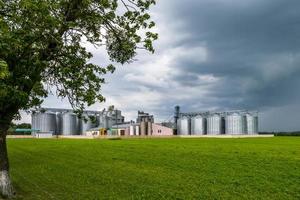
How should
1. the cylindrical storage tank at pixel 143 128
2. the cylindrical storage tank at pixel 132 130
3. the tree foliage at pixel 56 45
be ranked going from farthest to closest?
the cylindrical storage tank at pixel 132 130 < the cylindrical storage tank at pixel 143 128 < the tree foliage at pixel 56 45

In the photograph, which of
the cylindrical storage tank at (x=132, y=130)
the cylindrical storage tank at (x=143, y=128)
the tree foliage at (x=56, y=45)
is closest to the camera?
the tree foliage at (x=56, y=45)

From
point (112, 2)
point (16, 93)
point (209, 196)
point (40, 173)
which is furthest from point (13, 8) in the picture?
point (40, 173)

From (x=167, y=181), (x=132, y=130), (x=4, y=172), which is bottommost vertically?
(x=132, y=130)

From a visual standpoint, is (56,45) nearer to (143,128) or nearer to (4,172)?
(4,172)

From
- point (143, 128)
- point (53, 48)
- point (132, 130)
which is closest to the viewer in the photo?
point (53, 48)

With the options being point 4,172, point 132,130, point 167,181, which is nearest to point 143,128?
point 132,130

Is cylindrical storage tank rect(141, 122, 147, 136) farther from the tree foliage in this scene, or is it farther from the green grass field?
the tree foliage

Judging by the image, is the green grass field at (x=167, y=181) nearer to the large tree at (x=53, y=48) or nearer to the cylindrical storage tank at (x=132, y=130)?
the large tree at (x=53, y=48)

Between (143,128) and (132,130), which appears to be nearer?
(143,128)

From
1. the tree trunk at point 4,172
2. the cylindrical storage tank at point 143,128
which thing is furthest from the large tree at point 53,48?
the cylindrical storage tank at point 143,128

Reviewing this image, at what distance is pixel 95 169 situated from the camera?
30094 millimetres

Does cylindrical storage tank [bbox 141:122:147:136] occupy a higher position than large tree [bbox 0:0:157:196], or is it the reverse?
large tree [bbox 0:0:157:196]

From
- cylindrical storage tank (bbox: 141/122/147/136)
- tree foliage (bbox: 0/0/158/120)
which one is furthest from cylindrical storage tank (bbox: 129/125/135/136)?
tree foliage (bbox: 0/0/158/120)

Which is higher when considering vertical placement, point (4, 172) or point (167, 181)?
point (4, 172)
